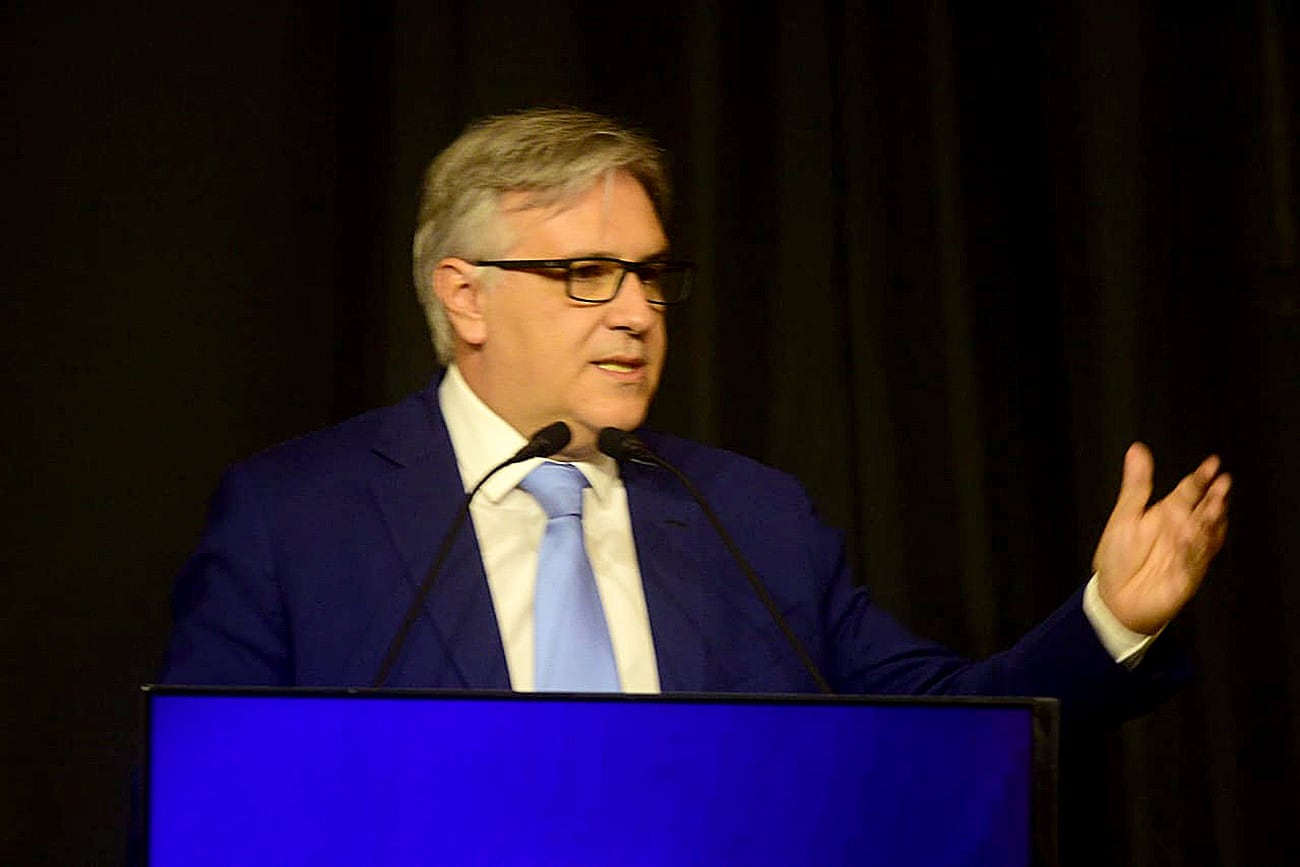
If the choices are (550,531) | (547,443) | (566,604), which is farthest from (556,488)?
(547,443)

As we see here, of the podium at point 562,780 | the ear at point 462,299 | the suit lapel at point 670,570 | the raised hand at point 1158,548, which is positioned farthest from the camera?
the ear at point 462,299

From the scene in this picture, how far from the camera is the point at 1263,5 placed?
7.76ft

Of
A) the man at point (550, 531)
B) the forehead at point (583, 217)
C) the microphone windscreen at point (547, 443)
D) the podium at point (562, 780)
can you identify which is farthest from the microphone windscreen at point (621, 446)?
the podium at point (562, 780)

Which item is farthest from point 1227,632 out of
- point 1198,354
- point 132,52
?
point 132,52

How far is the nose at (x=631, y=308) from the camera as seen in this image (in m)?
1.88

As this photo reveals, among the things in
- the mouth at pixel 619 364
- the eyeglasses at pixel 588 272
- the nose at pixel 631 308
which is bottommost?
the mouth at pixel 619 364

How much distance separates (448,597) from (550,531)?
0.16 metres

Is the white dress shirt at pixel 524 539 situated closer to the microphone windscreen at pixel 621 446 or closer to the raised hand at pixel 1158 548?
the microphone windscreen at pixel 621 446

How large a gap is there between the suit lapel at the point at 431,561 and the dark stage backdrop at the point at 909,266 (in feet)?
1.30

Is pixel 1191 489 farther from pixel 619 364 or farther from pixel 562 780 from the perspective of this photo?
pixel 562 780

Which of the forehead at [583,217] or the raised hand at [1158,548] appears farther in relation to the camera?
the forehead at [583,217]

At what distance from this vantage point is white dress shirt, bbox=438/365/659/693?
1.75 m

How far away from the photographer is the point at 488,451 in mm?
1893

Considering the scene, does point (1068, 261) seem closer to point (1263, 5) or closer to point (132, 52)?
point (1263, 5)
